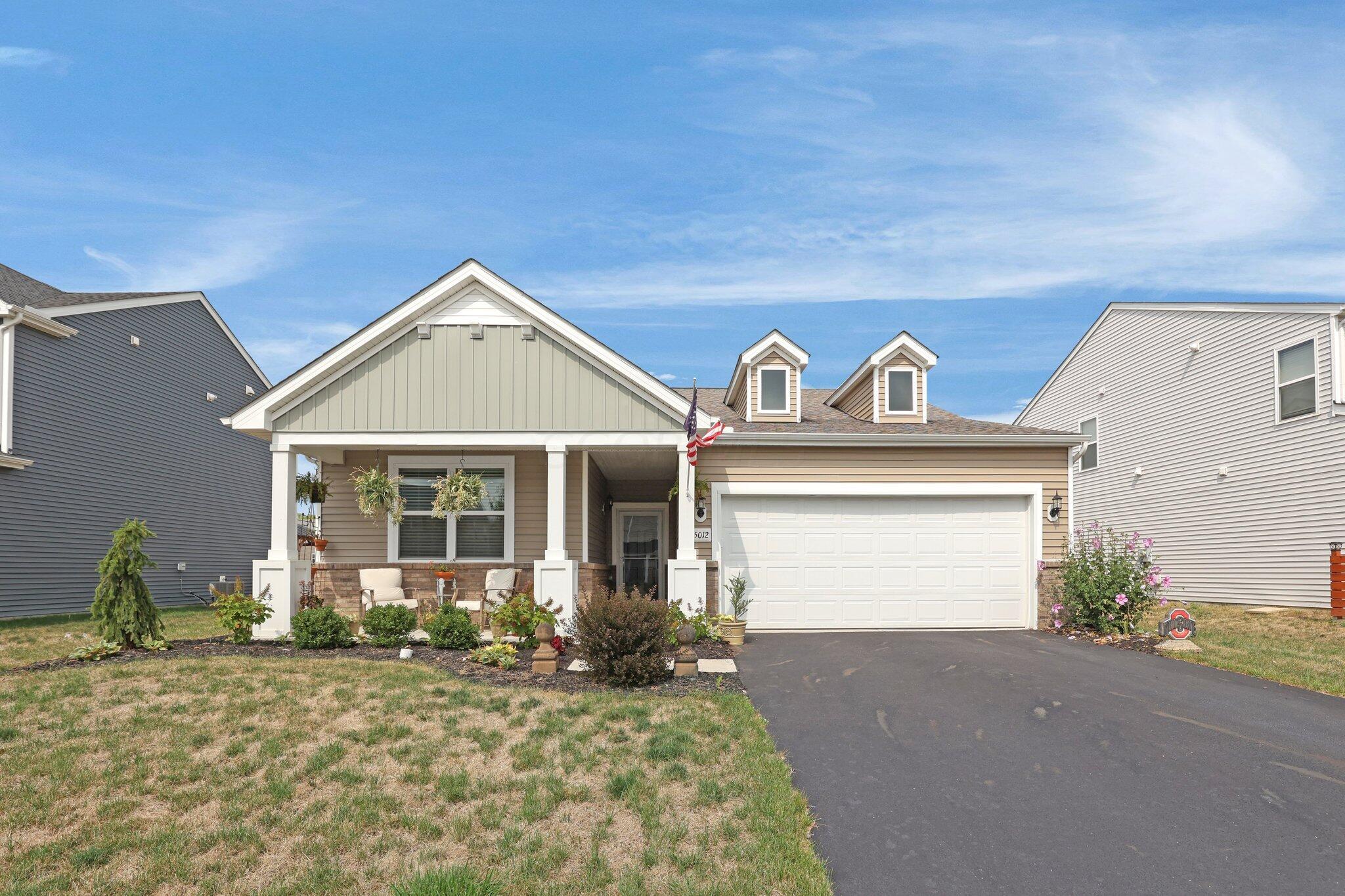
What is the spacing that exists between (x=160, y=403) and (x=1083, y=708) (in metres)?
20.4

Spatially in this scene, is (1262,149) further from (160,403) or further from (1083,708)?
(160,403)

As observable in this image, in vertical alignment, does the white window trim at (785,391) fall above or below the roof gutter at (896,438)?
above

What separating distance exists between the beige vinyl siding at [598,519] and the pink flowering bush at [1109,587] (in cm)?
760

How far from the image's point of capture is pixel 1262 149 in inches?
551

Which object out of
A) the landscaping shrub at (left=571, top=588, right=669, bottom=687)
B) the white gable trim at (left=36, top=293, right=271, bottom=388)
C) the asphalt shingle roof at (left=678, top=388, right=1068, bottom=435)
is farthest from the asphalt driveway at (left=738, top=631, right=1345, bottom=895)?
the white gable trim at (left=36, top=293, right=271, bottom=388)

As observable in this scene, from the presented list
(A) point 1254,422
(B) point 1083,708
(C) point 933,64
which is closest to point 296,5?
(C) point 933,64

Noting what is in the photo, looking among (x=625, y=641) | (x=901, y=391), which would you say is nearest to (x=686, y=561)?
(x=625, y=641)

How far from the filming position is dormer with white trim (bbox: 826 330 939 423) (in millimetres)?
15383

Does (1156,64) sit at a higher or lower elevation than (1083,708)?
higher

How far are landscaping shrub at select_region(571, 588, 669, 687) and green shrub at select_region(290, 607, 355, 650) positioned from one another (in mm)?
3801

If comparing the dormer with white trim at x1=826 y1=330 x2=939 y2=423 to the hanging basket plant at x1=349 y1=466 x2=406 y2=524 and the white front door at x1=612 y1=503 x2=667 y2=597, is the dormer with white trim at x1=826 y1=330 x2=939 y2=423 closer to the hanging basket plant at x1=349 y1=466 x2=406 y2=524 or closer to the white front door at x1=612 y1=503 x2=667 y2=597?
the white front door at x1=612 y1=503 x2=667 y2=597

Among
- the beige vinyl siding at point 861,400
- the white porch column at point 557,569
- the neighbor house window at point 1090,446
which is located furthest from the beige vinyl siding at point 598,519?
the neighbor house window at point 1090,446

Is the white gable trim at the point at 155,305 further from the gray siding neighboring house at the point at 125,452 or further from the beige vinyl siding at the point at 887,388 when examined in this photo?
the beige vinyl siding at the point at 887,388

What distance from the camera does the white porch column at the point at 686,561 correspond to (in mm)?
12180
